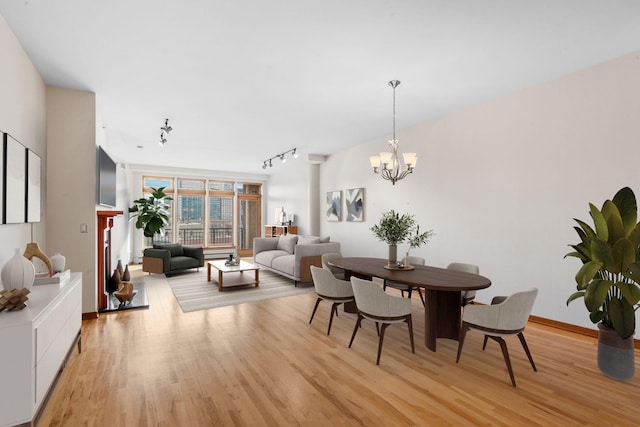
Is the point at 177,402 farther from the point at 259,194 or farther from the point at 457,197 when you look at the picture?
the point at 259,194

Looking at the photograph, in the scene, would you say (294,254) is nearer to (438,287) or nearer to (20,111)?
(438,287)

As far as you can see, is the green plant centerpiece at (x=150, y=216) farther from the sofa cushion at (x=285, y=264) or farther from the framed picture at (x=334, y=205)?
the framed picture at (x=334, y=205)

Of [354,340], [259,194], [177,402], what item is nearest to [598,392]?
[354,340]

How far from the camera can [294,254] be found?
20.8 ft

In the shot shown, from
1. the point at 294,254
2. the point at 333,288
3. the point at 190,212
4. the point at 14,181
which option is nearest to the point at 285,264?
the point at 294,254

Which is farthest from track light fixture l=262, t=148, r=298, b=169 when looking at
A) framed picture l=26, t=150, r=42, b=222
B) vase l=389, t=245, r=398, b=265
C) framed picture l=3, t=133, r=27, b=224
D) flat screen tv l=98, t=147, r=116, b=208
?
framed picture l=3, t=133, r=27, b=224

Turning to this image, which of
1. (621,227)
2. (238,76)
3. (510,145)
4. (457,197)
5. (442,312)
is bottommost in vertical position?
(442,312)

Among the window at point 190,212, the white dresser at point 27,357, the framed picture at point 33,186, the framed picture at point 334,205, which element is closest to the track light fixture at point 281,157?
the framed picture at point 334,205

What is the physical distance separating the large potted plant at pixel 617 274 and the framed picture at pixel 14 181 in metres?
4.75

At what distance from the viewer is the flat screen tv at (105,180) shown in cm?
409

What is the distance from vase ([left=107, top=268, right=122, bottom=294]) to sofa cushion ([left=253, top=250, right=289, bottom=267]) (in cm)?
277

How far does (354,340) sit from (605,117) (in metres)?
3.60

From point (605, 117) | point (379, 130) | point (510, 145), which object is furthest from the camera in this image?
point (379, 130)

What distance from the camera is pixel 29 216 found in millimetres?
2984
